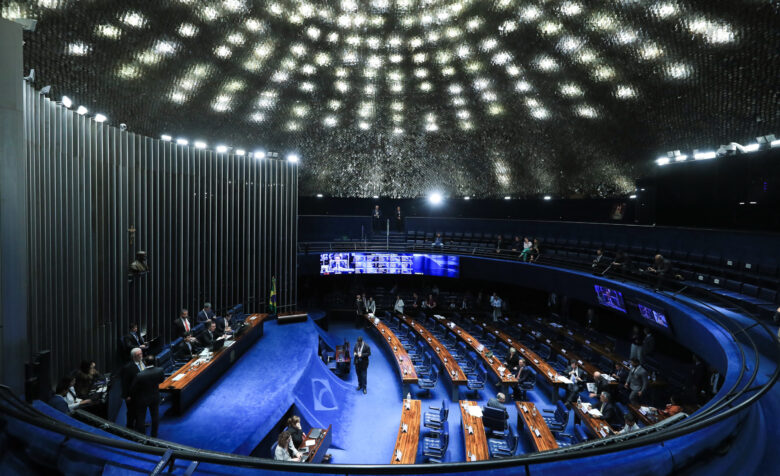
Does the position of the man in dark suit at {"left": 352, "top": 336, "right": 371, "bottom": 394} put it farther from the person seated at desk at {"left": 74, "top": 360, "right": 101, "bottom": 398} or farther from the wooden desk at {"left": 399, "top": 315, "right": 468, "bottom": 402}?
the person seated at desk at {"left": 74, "top": 360, "right": 101, "bottom": 398}

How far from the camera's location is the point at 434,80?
15922 millimetres

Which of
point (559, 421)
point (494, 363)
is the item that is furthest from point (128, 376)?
point (494, 363)

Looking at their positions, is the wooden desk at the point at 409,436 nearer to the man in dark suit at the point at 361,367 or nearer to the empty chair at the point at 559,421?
the man in dark suit at the point at 361,367

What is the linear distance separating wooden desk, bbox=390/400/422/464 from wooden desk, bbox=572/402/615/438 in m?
3.38

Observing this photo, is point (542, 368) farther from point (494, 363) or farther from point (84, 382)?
point (84, 382)

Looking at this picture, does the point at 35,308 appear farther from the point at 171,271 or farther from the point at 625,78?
the point at 625,78

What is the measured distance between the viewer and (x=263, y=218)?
51.0 feet

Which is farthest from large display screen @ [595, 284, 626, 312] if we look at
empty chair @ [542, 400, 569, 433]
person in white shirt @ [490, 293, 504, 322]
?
person in white shirt @ [490, 293, 504, 322]

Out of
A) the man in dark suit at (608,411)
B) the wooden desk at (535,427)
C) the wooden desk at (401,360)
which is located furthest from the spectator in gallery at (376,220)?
the man in dark suit at (608,411)

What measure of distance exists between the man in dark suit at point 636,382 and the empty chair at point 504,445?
3168 mm

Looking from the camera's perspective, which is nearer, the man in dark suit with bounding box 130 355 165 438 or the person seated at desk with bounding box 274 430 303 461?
the man in dark suit with bounding box 130 355 165 438

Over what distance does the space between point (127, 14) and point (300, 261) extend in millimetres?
11508

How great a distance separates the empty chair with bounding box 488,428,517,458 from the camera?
7.18m

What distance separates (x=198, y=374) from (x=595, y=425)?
7.81m
